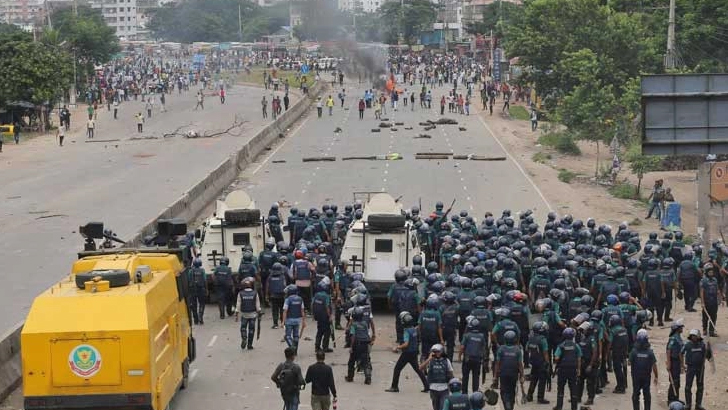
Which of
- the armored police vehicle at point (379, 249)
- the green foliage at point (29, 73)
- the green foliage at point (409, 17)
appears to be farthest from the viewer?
the green foliage at point (409, 17)

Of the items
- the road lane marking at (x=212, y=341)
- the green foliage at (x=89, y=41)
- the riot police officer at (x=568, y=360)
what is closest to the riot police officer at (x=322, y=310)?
the road lane marking at (x=212, y=341)

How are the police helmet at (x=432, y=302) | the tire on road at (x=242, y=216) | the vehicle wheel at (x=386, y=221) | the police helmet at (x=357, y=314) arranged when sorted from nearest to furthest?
the police helmet at (x=357, y=314) → the police helmet at (x=432, y=302) → the vehicle wheel at (x=386, y=221) → the tire on road at (x=242, y=216)

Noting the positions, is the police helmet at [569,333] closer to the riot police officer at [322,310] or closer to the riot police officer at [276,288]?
the riot police officer at [322,310]

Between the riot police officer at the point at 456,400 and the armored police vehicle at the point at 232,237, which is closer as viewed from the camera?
the riot police officer at the point at 456,400

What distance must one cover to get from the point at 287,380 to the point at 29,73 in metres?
55.6

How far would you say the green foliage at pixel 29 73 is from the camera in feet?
224

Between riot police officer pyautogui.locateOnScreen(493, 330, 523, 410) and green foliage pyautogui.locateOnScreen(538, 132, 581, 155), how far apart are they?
3945 centimetres

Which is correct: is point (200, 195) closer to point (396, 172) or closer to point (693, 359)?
point (396, 172)

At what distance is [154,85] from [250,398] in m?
82.8

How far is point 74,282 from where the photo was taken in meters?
17.1

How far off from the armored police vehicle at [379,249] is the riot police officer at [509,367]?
25.0ft

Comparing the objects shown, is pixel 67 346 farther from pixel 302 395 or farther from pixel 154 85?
pixel 154 85

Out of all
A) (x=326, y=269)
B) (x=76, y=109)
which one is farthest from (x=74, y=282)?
(x=76, y=109)

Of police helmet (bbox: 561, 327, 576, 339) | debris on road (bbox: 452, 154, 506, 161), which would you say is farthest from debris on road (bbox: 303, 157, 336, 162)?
police helmet (bbox: 561, 327, 576, 339)
